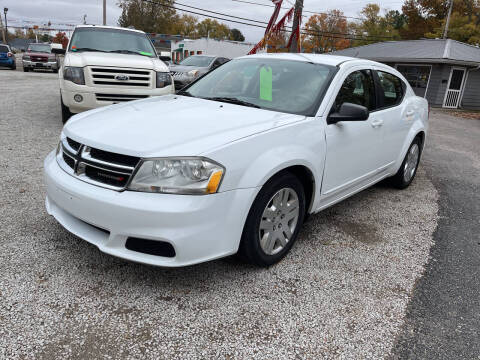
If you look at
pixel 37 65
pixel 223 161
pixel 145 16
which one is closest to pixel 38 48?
pixel 37 65

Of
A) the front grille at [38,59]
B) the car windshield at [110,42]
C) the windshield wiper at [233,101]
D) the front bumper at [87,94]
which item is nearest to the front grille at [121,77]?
the front bumper at [87,94]

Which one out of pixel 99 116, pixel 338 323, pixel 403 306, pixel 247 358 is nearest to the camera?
pixel 247 358

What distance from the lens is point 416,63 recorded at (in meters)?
23.0

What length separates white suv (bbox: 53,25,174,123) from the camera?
267 inches

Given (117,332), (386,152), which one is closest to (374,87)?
(386,152)

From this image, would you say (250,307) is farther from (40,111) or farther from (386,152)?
(40,111)

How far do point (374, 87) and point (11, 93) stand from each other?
11.6 meters

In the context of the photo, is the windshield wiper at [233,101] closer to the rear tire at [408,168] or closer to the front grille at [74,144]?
the front grille at [74,144]

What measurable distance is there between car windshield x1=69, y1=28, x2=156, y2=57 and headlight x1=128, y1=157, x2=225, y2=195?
6205 mm

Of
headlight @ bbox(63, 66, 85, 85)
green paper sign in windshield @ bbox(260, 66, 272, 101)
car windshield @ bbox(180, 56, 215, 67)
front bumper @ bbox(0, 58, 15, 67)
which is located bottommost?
front bumper @ bbox(0, 58, 15, 67)

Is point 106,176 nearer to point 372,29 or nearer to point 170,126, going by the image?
point 170,126

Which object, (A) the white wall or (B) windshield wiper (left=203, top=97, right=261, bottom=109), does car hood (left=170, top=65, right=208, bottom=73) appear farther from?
(A) the white wall

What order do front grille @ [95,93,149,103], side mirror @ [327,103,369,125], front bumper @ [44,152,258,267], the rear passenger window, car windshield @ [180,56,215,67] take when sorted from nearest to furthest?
front bumper @ [44,152,258,267] → side mirror @ [327,103,369,125] → the rear passenger window → front grille @ [95,93,149,103] → car windshield @ [180,56,215,67]

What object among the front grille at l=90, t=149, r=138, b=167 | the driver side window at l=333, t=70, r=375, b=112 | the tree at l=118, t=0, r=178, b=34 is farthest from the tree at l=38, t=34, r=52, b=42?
the front grille at l=90, t=149, r=138, b=167
